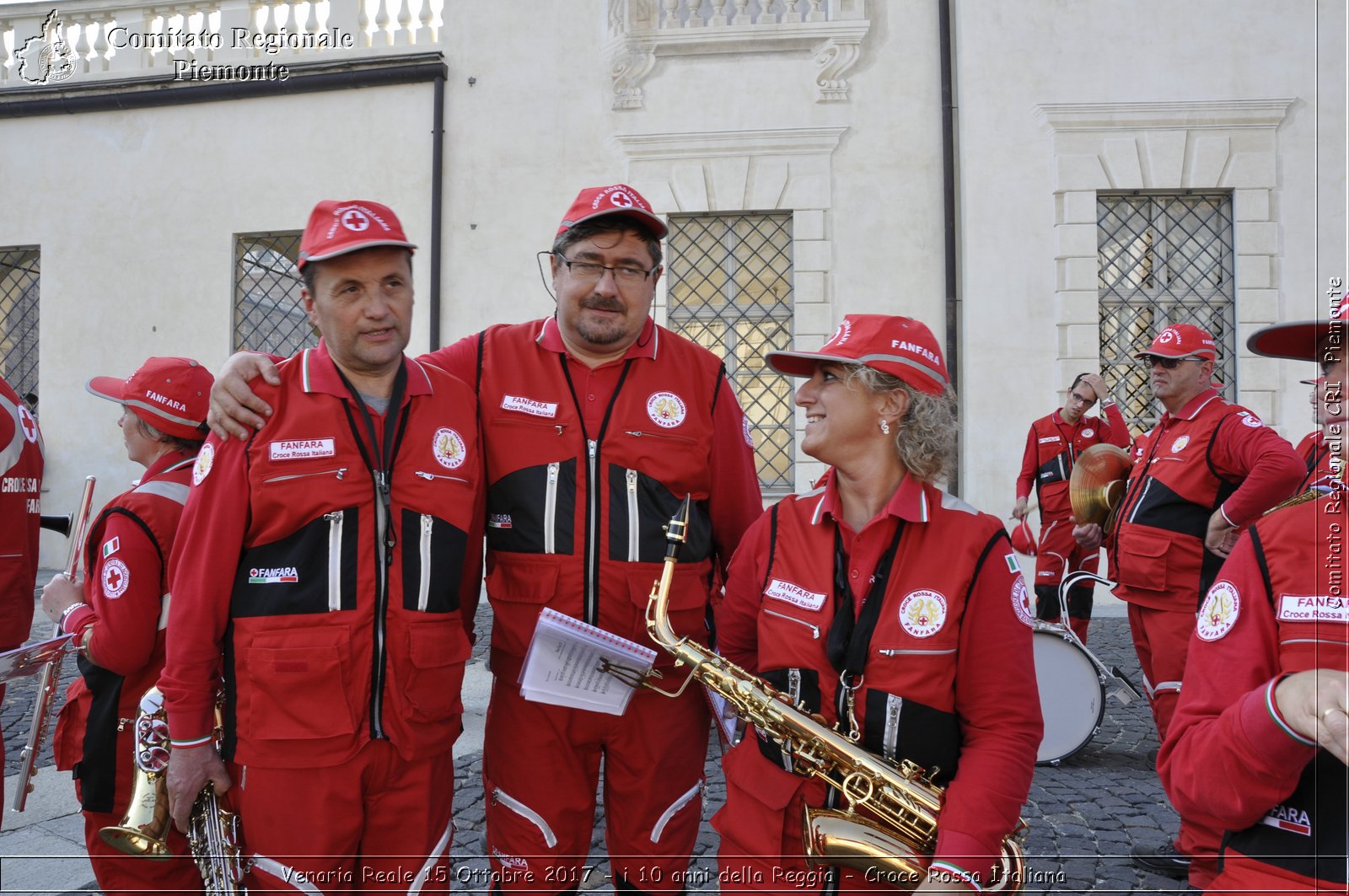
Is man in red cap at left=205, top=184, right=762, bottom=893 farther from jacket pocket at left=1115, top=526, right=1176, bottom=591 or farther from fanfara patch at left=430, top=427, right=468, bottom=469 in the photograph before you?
jacket pocket at left=1115, top=526, right=1176, bottom=591

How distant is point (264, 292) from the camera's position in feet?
38.2

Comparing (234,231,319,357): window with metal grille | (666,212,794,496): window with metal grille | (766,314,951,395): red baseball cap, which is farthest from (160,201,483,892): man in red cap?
(234,231,319,357): window with metal grille

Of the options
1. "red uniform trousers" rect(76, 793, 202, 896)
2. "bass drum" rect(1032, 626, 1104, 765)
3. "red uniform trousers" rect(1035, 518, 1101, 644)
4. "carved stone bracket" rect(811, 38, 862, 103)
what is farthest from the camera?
"carved stone bracket" rect(811, 38, 862, 103)

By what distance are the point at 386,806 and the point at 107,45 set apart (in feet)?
42.7

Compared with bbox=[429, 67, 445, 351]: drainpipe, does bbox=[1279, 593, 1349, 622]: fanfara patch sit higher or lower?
lower

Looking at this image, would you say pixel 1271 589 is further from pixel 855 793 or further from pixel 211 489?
pixel 211 489

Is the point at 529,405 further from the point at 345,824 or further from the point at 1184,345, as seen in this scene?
the point at 1184,345

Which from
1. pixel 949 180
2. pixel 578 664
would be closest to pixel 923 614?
pixel 578 664

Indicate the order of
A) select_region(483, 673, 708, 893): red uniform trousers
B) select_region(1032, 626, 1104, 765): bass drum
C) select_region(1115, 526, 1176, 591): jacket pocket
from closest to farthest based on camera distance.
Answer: select_region(483, 673, 708, 893): red uniform trousers
select_region(1115, 526, 1176, 591): jacket pocket
select_region(1032, 626, 1104, 765): bass drum

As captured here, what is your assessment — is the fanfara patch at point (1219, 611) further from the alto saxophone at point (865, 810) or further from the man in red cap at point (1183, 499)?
the man in red cap at point (1183, 499)

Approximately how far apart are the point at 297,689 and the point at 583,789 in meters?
0.88

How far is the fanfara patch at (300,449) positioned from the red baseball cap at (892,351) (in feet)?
3.94

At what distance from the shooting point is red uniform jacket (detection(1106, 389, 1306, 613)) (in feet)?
15.2

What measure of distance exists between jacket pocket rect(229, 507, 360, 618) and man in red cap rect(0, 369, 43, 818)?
208 centimetres
